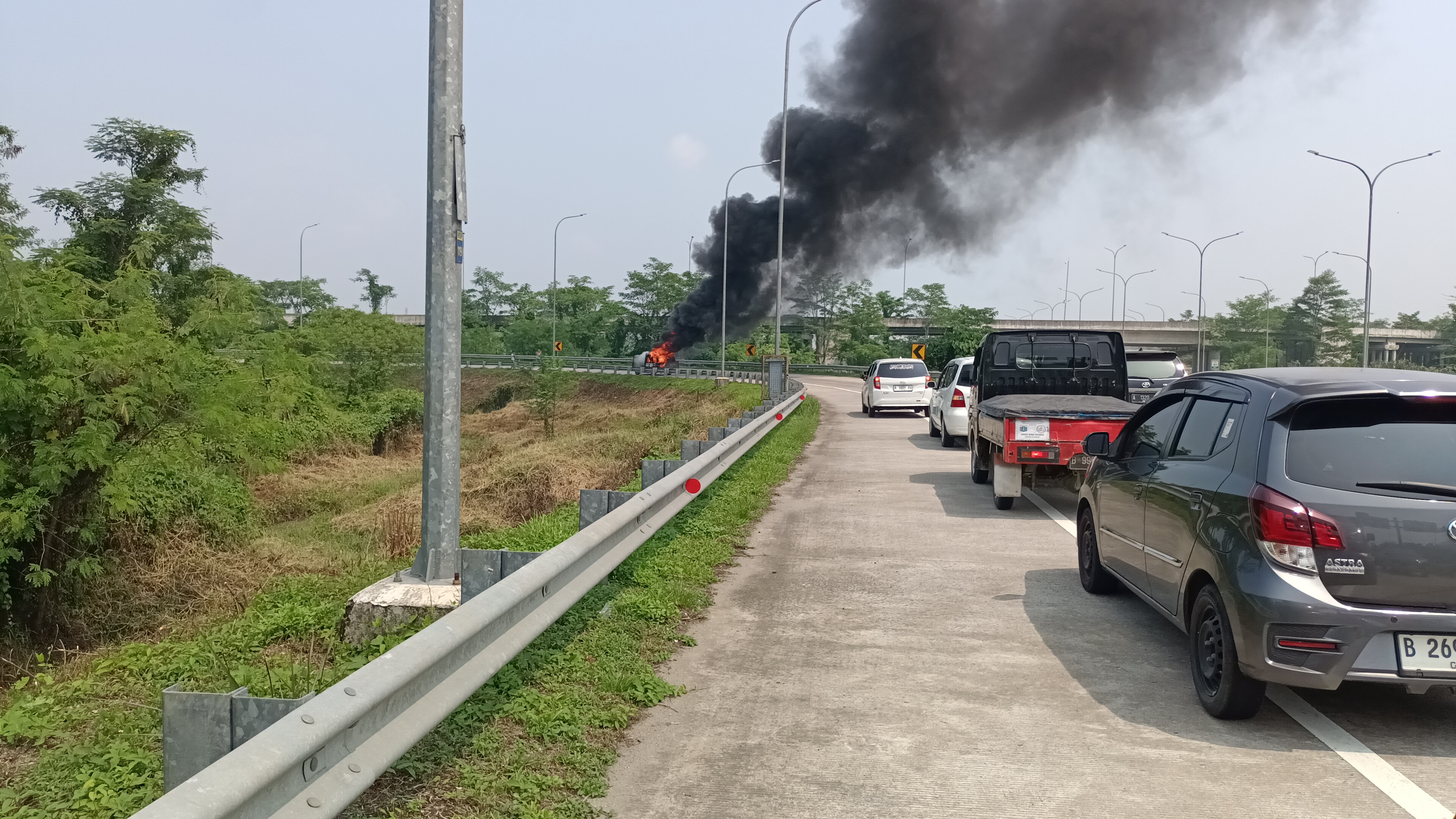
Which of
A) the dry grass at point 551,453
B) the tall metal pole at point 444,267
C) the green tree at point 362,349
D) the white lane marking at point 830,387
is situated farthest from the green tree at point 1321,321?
the tall metal pole at point 444,267

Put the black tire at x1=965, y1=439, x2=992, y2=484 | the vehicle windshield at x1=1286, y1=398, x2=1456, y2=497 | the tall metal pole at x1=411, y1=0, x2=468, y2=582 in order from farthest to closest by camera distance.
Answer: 1. the black tire at x1=965, y1=439, x2=992, y2=484
2. the tall metal pole at x1=411, y1=0, x2=468, y2=582
3. the vehicle windshield at x1=1286, y1=398, x2=1456, y2=497

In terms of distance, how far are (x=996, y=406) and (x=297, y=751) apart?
10.6 m

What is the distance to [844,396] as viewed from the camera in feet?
150

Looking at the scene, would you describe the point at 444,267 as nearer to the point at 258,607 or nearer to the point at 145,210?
the point at 258,607

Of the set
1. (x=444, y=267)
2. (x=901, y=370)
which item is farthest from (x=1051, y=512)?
(x=901, y=370)

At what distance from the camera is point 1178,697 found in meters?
5.46

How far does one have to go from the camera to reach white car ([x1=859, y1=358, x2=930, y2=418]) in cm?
3081

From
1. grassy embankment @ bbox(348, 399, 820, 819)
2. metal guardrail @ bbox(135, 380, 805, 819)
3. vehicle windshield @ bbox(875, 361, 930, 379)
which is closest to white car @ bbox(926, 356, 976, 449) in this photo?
vehicle windshield @ bbox(875, 361, 930, 379)

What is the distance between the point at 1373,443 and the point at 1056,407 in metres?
7.11

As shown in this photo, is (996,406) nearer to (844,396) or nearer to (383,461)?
(383,461)

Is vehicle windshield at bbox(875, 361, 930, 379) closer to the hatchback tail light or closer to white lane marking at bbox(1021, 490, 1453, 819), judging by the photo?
white lane marking at bbox(1021, 490, 1453, 819)

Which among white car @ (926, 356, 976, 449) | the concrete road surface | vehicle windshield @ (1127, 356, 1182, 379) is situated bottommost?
the concrete road surface

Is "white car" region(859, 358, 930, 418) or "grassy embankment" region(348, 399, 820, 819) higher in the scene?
"white car" region(859, 358, 930, 418)

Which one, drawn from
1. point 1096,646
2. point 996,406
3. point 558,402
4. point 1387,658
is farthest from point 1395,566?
point 558,402
